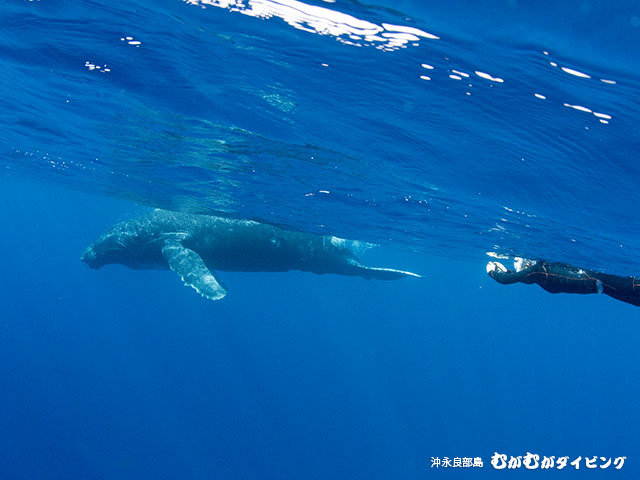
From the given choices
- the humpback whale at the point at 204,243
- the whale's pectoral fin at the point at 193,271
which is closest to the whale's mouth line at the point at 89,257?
the humpback whale at the point at 204,243

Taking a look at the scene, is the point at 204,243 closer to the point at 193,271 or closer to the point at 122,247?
the point at 122,247

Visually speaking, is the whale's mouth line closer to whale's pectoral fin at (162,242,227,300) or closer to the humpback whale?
the humpback whale

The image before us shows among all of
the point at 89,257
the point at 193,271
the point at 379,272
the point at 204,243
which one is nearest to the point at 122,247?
the point at 89,257

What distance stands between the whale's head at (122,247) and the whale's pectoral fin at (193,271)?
1.35 meters

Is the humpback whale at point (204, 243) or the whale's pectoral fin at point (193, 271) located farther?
the humpback whale at point (204, 243)

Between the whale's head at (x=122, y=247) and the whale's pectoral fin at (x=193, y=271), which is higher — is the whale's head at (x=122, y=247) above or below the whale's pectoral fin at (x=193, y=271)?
below

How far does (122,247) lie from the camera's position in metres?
17.8

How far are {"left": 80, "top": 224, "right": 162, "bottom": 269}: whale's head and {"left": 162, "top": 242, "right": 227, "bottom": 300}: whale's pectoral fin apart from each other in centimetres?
135

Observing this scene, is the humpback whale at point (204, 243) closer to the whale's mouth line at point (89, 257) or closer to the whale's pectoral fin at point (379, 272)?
the whale's mouth line at point (89, 257)

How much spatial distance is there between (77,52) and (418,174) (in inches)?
362

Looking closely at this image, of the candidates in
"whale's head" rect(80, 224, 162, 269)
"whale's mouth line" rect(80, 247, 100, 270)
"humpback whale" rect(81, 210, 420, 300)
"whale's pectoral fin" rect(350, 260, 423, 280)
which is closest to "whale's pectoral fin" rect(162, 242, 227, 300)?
"humpback whale" rect(81, 210, 420, 300)

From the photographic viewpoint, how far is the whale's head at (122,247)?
691 inches

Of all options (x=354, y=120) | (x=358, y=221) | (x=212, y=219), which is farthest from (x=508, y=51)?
(x=358, y=221)

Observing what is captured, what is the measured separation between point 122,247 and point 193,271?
493 centimetres
